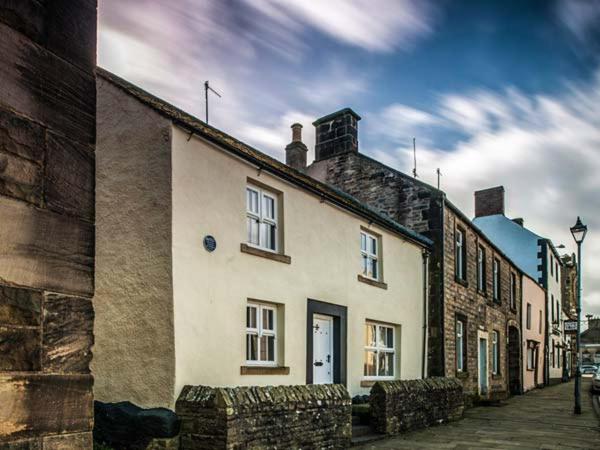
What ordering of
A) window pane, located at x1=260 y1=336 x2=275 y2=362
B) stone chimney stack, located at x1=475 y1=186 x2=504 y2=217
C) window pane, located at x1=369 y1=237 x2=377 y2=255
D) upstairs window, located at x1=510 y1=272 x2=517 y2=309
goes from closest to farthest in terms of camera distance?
1. window pane, located at x1=260 y1=336 x2=275 y2=362
2. window pane, located at x1=369 y1=237 x2=377 y2=255
3. upstairs window, located at x1=510 y1=272 x2=517 y2=309
4. stone chimney stack, located at x1=475 y1=186 x2=504 y2=217

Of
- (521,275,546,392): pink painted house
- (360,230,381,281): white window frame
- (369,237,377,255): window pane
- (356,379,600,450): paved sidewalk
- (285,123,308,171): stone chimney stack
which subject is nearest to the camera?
(356,379,600,450): paved sidewalk

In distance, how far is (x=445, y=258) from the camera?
18891 mm

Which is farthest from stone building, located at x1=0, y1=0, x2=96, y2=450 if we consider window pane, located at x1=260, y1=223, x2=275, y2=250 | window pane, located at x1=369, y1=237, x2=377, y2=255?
window pane, located at x1=369, y1=237, x2=377, y2=255

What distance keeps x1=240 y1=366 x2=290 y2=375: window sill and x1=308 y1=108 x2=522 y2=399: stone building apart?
7854mm

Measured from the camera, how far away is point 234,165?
1099cm

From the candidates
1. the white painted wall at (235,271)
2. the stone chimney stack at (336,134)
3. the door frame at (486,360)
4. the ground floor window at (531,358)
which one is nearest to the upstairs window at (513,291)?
the ground floor window at (531,358)

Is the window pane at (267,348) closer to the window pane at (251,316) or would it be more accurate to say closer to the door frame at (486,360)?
the window pane at (251,316)

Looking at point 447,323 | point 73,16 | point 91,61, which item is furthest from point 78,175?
point 447,323

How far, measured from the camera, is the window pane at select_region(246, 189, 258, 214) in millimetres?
11483

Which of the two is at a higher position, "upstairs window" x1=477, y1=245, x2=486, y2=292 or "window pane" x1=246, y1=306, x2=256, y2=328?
Result: "upstairs window" x1=477, y1=245, x2=486, y2=292

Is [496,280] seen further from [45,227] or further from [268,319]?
[45,227]

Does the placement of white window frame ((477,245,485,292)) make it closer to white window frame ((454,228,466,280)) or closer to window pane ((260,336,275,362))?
white window frame ((454,228,466,280))

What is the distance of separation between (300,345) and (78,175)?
9613mm

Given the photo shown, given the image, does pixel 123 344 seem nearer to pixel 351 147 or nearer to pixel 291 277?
pixel 291 277
